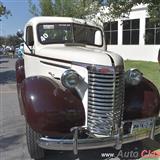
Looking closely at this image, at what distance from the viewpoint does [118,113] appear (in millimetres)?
5535

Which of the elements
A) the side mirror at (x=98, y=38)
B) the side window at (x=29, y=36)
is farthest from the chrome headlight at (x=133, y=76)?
the side window at (x=29, y=36)

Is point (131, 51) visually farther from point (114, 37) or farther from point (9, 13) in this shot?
point (9, 13)

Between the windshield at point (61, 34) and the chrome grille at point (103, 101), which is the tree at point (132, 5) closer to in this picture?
the windshield at point (61, 34)

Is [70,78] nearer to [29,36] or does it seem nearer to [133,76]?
[133,76]

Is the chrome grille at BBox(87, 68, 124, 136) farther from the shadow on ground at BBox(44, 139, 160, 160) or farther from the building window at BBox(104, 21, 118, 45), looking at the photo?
the building window at BBox(104, 21, 118, 45)

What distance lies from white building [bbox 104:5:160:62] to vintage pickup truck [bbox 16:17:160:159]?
21.4m

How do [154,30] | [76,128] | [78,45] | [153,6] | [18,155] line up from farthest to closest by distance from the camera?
[154,30] → [153,6] → [78,45] → [18,155] → [76,128]

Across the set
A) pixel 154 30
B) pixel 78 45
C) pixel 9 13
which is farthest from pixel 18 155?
pixel 154 30

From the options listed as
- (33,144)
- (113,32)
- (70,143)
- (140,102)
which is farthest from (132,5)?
(113,32)

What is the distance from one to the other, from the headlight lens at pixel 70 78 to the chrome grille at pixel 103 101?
203 millimetres

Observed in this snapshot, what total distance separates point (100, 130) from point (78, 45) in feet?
7.38

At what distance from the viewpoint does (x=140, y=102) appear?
236 inches

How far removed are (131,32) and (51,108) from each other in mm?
25995

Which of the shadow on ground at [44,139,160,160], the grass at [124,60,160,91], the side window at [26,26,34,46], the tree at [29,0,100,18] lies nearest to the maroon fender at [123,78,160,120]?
the shadow on ground at [44,139,160,160]
